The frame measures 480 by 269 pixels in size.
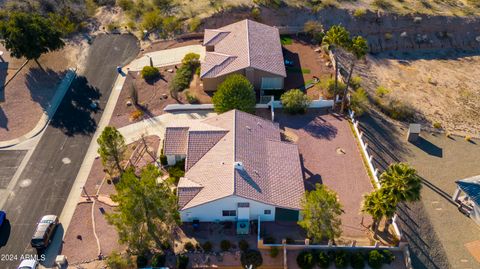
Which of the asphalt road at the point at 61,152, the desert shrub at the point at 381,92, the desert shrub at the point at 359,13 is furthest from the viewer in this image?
the desert shrub at the point at 359,13

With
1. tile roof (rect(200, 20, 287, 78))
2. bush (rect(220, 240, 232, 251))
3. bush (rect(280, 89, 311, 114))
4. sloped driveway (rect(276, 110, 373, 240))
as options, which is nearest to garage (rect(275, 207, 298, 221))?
sloped driveway (rect(276, 110, 373, 240))

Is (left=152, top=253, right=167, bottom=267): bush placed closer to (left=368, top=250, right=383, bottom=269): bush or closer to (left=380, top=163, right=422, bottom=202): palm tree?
(left=368, top=250, right=383, bottom=269): bush

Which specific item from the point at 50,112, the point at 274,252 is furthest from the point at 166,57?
the point at 274,252

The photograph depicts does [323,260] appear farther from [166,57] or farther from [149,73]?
[166,57]

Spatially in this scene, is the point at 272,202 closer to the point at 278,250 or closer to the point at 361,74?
the point at 278,250

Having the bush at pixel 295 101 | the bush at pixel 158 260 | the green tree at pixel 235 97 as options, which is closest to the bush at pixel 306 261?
the bush at pixel 158 260

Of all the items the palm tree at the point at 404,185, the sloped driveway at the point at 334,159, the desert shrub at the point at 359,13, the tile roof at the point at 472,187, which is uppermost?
the palm tree at the point at 404,185

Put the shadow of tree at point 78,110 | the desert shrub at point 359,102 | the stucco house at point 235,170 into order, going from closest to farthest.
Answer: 1. the stucco house at point 235,170
2. the shadow of tree at point 78,110
3. the desert shrub at point 359,102

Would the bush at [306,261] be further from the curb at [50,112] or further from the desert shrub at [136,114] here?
the curb at [50,112]
